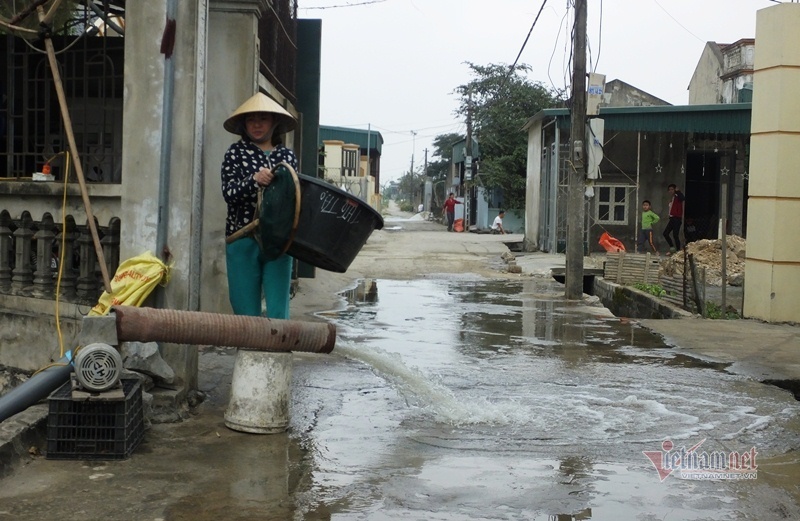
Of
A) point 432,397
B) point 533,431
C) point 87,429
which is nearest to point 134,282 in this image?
point 87,429

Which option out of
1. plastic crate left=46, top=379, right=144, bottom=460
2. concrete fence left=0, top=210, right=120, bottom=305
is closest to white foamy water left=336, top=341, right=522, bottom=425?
plastic crate left=46, top=379, right=144, bottom=460

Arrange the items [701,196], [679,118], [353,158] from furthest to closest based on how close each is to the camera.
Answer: [353,158], [701,196], [679,118]

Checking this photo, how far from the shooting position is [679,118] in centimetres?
2338

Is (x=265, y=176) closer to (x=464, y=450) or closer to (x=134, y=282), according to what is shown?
(x=134, y=282)

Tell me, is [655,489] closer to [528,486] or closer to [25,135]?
[528,486]

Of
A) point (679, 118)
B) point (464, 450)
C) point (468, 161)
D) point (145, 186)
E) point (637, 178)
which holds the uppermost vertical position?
point (679, 118)

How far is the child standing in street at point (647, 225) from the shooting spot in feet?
76.6

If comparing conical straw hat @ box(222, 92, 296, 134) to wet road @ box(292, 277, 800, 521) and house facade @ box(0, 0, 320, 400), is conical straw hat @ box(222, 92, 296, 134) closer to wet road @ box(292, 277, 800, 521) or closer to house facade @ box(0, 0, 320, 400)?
house facade @ box(0, 0, 320, 400)

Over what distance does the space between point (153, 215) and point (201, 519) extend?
2.21 meters

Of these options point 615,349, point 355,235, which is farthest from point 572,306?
point 355,235

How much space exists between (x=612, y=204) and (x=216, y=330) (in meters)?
22.0

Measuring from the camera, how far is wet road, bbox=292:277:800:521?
13.2 ft

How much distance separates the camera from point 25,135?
6.99 meters

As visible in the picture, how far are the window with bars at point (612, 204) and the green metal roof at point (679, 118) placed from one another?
2445 mm
